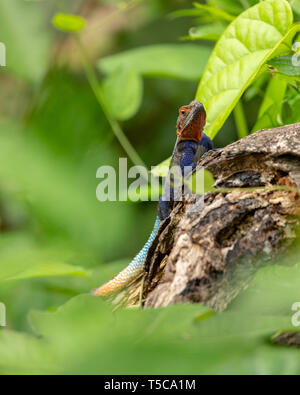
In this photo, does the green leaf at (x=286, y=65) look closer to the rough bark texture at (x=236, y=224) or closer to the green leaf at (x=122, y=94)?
the rough bark texture at (x=236, y=224)

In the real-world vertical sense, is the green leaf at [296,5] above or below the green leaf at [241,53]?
above

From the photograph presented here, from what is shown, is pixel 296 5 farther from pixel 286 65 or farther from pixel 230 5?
pixel 286 65

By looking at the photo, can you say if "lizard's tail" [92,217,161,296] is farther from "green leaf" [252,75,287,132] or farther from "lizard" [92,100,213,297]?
"green leaf" [252,75,287,132]

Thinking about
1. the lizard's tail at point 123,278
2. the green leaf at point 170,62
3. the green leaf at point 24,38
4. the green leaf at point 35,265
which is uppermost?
the green leaf at point 24,38

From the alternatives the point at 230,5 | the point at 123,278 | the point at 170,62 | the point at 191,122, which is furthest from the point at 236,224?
the point at 170,62

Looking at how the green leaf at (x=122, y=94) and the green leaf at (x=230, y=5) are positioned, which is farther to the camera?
the green leaf at (x=122, y=94)

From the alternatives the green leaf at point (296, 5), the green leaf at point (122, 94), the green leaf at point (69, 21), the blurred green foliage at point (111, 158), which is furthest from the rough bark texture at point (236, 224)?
the green leaf at point (122, 94)
